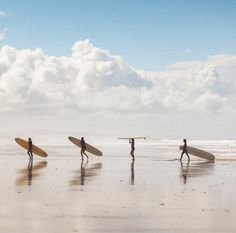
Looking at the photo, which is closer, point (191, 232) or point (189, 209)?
point (191, 232)

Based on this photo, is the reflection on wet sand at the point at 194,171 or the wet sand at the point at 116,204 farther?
the reflection on wet sand at the point at 194,171

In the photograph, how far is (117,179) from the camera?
24.2 metres

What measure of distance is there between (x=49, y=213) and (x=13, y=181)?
9196 millimetres

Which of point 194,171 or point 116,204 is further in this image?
point 194,171

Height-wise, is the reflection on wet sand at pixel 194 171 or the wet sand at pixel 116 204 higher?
the reflection on wet sand at pixel 194 171

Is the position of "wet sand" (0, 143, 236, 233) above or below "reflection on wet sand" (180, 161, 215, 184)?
below

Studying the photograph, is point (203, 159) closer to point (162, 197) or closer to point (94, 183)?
point (94, 183)

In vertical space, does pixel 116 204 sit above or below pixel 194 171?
below

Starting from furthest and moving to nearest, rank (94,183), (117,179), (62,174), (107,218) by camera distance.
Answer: (62,174) < (117,179) < (94,183) < (107,218)

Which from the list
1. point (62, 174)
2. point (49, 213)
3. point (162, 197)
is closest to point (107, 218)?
point (49, 213)

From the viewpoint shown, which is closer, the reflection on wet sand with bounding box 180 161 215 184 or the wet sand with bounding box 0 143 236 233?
the wet sand with bounding box 0 143 236 233

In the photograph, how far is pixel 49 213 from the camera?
13.9 meters

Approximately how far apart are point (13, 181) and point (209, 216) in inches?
468

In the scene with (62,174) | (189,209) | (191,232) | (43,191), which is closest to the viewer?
(191,232)
